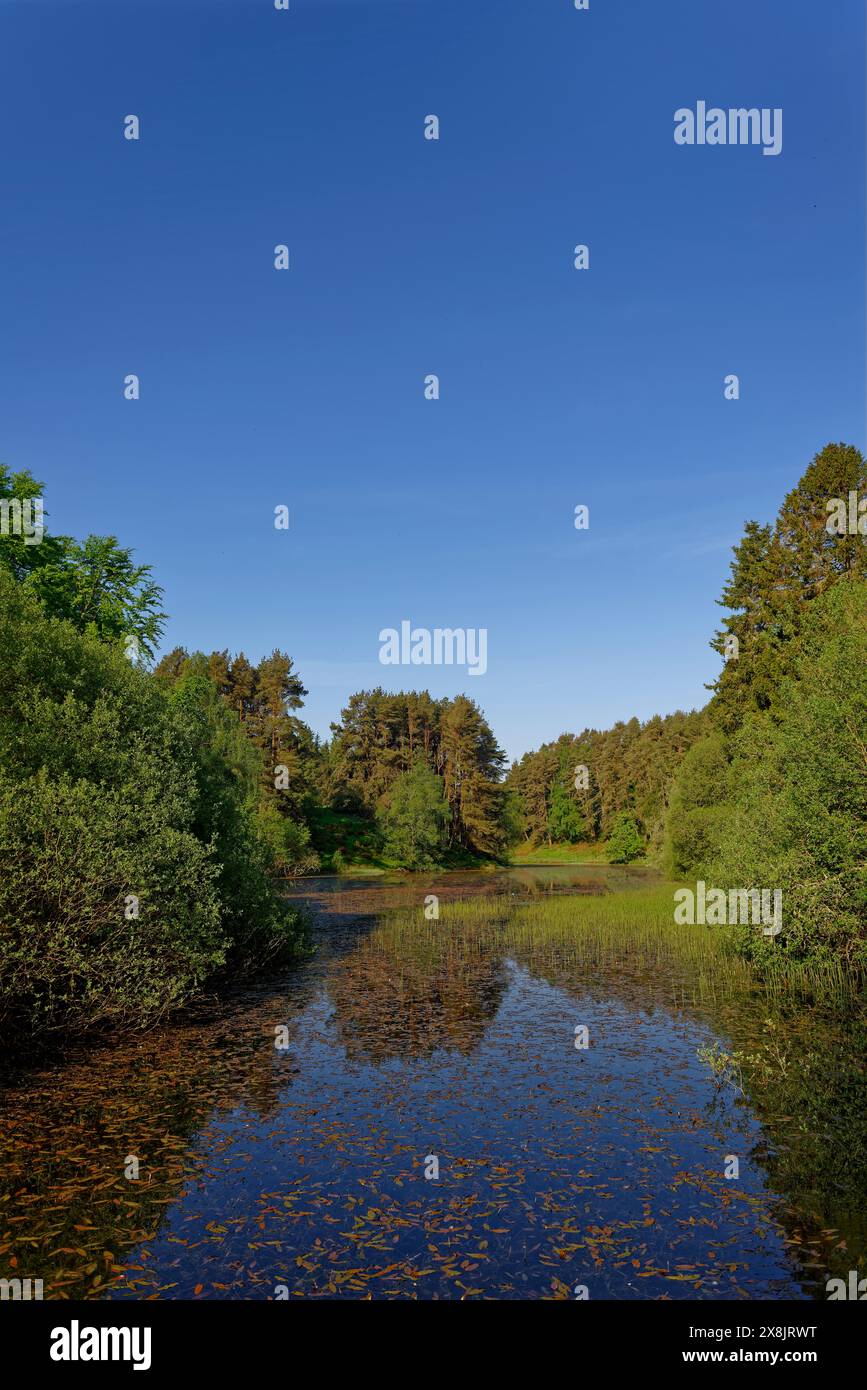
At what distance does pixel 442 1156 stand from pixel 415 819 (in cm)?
7659

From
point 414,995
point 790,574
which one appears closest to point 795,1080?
point 414,995

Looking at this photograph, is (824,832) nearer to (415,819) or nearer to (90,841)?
(90,841)

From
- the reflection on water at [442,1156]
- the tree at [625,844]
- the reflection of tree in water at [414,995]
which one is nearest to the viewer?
the reflection on water at [442,1156]

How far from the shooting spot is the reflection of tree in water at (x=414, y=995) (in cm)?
1889

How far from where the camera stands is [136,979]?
18.5 meters

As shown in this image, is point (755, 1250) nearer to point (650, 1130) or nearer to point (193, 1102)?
point (650, 1130)

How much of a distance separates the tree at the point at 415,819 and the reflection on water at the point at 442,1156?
66478mm

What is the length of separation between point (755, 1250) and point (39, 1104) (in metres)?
11.7

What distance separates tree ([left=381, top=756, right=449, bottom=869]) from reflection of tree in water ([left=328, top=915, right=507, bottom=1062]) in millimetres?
52753

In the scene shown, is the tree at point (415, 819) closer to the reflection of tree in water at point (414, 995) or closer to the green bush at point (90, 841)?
the reflection of tree in water at point (414, 995)

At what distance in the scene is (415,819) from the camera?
8850 cm

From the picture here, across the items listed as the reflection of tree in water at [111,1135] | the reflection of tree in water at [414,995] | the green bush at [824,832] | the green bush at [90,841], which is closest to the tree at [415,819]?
the reflection of tree in water at [414,995]

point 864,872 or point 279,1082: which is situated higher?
point 864,872
